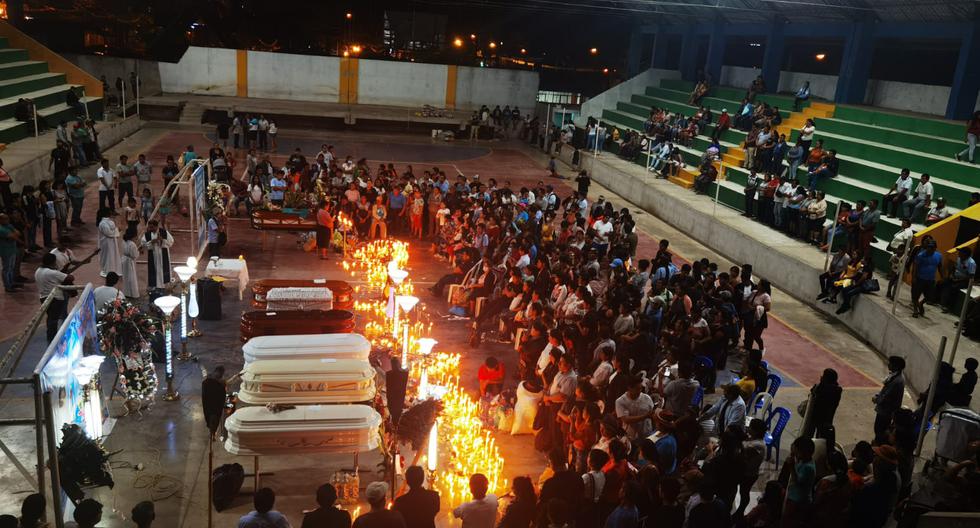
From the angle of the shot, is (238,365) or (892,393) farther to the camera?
(238,365)

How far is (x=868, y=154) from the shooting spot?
2395 cm

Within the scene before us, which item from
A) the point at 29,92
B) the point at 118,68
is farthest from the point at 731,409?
the point at 118,68

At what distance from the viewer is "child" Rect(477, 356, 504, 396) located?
11180 mm

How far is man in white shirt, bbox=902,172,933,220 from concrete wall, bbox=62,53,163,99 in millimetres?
35513

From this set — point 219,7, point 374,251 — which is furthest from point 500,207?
point 219,7

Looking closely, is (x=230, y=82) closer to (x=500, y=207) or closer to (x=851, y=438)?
(x=500, y=207)

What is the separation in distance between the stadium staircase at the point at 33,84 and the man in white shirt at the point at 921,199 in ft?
86.2

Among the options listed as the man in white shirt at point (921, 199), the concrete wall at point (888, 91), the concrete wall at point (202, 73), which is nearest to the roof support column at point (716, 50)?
the concrete wall at point (888, 91)

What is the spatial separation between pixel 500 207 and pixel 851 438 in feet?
32.7

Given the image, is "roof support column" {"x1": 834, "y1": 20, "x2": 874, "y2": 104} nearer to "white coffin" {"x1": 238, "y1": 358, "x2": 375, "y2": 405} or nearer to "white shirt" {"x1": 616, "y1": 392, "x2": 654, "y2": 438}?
"white shirt" {"x1": 616, "y1": 392, "x2": 654, "y2": 438}

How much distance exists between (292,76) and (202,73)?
196 inches

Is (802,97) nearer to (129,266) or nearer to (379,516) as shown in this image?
(129,266)

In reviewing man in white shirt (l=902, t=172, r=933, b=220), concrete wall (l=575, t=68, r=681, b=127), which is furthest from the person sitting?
concrete wall (l=575, t=68, r=681, b=127)

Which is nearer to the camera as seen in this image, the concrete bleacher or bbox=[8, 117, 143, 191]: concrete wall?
bbox=[8, 117, 143, 191]: concrete wall
